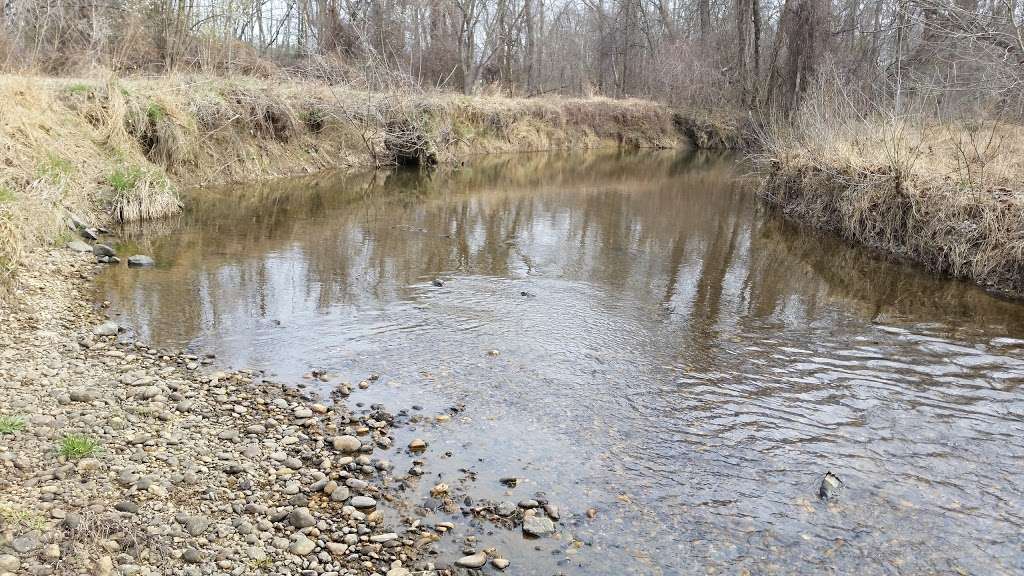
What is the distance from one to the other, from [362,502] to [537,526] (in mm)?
1012

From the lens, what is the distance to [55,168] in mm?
10078

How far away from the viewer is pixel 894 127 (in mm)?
11180

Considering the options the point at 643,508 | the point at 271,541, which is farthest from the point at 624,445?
the point at 271,541

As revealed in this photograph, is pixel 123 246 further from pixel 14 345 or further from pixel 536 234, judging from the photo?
pixel 536 234

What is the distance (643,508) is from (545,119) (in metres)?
27.7

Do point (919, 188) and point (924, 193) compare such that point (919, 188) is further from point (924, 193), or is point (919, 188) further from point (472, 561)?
point (472, 561)

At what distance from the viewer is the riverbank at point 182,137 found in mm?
9562

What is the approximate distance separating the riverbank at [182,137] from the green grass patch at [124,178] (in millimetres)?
19

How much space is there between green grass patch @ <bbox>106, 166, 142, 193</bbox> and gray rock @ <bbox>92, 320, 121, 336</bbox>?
219 inches

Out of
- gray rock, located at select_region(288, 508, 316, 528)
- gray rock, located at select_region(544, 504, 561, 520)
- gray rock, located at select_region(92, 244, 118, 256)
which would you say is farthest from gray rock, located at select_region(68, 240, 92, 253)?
gray rock, located at select_region(544, 504, 561, 520)

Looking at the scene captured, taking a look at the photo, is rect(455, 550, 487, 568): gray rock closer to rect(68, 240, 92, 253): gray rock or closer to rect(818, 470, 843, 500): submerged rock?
rect(818, 470, 843, 500): submerged rock

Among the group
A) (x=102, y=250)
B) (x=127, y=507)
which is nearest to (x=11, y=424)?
(x=127, y=507)

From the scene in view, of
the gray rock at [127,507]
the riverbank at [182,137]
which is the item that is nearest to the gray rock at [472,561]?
the gray rock at [127,507]

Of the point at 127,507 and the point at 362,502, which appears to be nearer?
the point at 127,507
